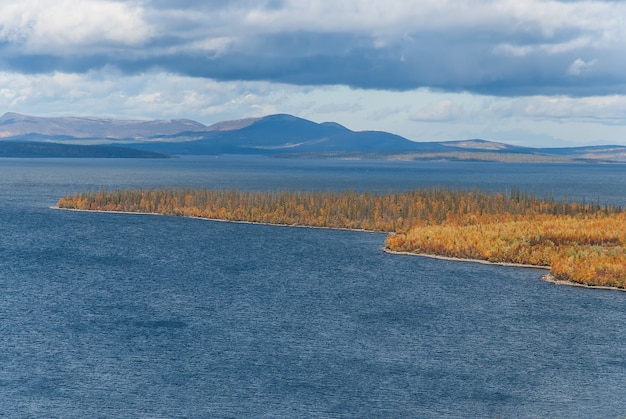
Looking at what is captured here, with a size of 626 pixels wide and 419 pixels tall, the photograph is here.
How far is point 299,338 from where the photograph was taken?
63.8 meters

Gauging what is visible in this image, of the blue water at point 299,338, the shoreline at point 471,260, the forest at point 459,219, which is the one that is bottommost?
the blue water at point 299,338

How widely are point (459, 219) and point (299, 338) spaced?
78.4m

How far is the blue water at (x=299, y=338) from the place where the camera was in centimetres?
4900

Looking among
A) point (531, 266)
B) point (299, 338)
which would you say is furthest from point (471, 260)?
point (299, 338)

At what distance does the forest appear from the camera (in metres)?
99.5

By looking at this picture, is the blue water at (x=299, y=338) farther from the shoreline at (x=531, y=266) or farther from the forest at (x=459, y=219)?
the forest at (x=459, y=219)

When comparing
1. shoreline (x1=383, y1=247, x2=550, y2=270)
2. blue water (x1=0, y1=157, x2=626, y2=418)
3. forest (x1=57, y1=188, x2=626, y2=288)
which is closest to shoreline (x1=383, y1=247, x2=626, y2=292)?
shoreline (x1=383, y1=247, x2=550, y2=270)

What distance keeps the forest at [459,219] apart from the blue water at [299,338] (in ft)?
15.8

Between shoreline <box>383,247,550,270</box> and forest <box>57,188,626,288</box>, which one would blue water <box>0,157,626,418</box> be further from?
forest <box>57,188,626,288</box>

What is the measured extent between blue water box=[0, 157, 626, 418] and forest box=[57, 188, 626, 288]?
481 cm

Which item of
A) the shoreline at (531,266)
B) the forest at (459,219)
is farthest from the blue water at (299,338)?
the forest at (459,219)

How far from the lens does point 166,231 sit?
140500mm

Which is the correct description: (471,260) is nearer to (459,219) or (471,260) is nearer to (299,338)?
(459,219)

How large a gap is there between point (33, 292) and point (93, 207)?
97.3 metres
